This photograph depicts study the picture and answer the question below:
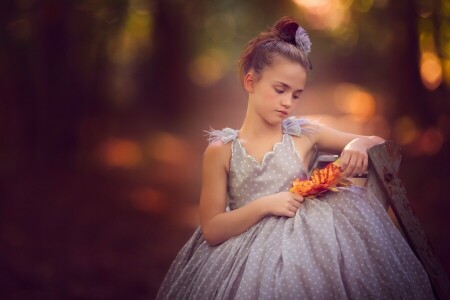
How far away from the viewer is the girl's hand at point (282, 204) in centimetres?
157

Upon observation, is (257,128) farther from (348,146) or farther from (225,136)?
(348,146)

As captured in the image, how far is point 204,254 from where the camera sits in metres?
1.68

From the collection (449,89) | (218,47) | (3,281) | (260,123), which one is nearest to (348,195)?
(260,123)

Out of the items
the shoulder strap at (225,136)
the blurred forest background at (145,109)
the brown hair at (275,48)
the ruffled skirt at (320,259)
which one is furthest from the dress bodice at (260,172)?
the blurred forest background at (145,109)

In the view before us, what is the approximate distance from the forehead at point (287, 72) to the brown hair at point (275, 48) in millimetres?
11

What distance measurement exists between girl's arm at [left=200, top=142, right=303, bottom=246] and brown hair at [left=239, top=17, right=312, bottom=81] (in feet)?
0.78

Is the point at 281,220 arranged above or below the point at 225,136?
below

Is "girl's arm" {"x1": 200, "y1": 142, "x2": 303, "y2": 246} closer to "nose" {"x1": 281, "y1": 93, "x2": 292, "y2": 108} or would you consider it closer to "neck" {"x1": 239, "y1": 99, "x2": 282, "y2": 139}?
"neck" {"x1": 239, "y1": 99, "x2": 282, "y2": 139}

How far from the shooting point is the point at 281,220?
5.15ft

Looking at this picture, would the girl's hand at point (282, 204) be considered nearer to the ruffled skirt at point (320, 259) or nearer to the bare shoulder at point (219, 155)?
the ruffled skirt at point (320, 259)

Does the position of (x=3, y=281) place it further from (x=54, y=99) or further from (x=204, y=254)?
(x=204, y=254)

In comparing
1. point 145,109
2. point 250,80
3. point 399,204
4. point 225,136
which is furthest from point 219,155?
point 145,109

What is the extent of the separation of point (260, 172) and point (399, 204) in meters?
0.38

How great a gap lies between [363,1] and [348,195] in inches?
41.6
